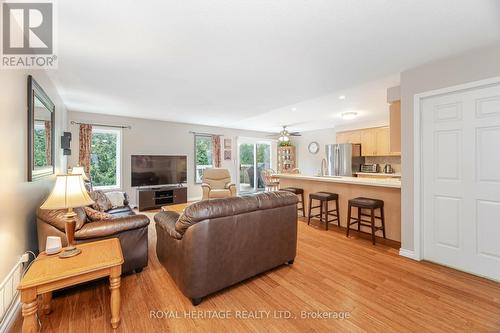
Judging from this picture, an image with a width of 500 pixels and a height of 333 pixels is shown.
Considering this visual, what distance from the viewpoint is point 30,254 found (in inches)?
85.9

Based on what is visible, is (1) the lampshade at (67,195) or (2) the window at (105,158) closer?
(1) the lampshade at (67,195)

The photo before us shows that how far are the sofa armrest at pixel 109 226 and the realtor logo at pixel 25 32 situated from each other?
1476 mm

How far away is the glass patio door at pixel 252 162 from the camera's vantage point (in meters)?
8.27

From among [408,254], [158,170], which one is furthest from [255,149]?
[408,254]

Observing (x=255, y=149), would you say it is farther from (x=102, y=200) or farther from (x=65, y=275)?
(x=65, y=275)

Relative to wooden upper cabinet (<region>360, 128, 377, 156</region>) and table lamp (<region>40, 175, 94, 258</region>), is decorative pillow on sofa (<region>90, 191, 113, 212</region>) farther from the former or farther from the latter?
wooden upper cabinet (<region>360, 128, 377, 156</region>)

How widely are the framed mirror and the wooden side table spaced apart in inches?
43.4

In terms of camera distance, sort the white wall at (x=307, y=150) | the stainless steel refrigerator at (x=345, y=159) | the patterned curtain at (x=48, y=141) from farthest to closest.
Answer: the white wall at (x=307, y=150), the stainless steel refrigerator at (x=345, y=159), the patterned curtain at (x=48, y=141)

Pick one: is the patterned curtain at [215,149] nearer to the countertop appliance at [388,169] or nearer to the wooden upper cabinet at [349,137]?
the wooden upper cabinet at [349,137]

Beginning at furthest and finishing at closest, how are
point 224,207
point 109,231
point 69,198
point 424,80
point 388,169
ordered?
point 388,169 → point 424,80 → point 109,231 → point 224,207 → point 69,198

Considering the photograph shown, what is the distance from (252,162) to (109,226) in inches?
262

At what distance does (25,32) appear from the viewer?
2.02 m

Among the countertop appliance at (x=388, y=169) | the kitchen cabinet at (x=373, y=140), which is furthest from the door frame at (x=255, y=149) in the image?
the countertop appliance at (x=388, y=169)

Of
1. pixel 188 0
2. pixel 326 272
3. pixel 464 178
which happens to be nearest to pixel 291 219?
pixel 326 272
